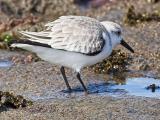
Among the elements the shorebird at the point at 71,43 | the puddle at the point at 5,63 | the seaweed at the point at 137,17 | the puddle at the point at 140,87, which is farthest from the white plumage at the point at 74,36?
the seaweed at the point at 137,17

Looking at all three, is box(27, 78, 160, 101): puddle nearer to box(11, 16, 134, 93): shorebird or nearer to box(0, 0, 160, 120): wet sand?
box(0, 0, 160, 120): wet sand

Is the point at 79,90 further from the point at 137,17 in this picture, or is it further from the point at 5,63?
the point at 137,17

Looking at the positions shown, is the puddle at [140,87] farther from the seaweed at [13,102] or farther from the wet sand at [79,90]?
the seaweed at [13,102]

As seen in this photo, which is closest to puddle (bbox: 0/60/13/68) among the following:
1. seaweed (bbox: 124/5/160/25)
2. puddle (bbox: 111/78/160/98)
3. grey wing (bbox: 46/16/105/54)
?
grey wing (bbox: 46/16/105/54)

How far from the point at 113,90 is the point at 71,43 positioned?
110 cm

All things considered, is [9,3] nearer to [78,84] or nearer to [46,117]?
[78,84]

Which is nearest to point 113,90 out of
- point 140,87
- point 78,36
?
point 140,87

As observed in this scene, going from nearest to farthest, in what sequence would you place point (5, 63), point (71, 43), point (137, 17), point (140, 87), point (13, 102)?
point (13, 102) < point (71, 43) < point (140, 87) < point (5, 63) < point (137, 17)

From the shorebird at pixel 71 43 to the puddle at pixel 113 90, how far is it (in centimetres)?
28

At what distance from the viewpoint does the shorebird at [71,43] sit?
32.8ft

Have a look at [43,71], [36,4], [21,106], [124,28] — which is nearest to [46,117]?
[21,106]

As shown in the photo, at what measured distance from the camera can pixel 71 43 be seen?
32.9 ft

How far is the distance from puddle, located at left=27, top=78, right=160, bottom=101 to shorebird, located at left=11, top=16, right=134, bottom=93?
28cm

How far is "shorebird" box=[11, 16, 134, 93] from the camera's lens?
32.8ft
